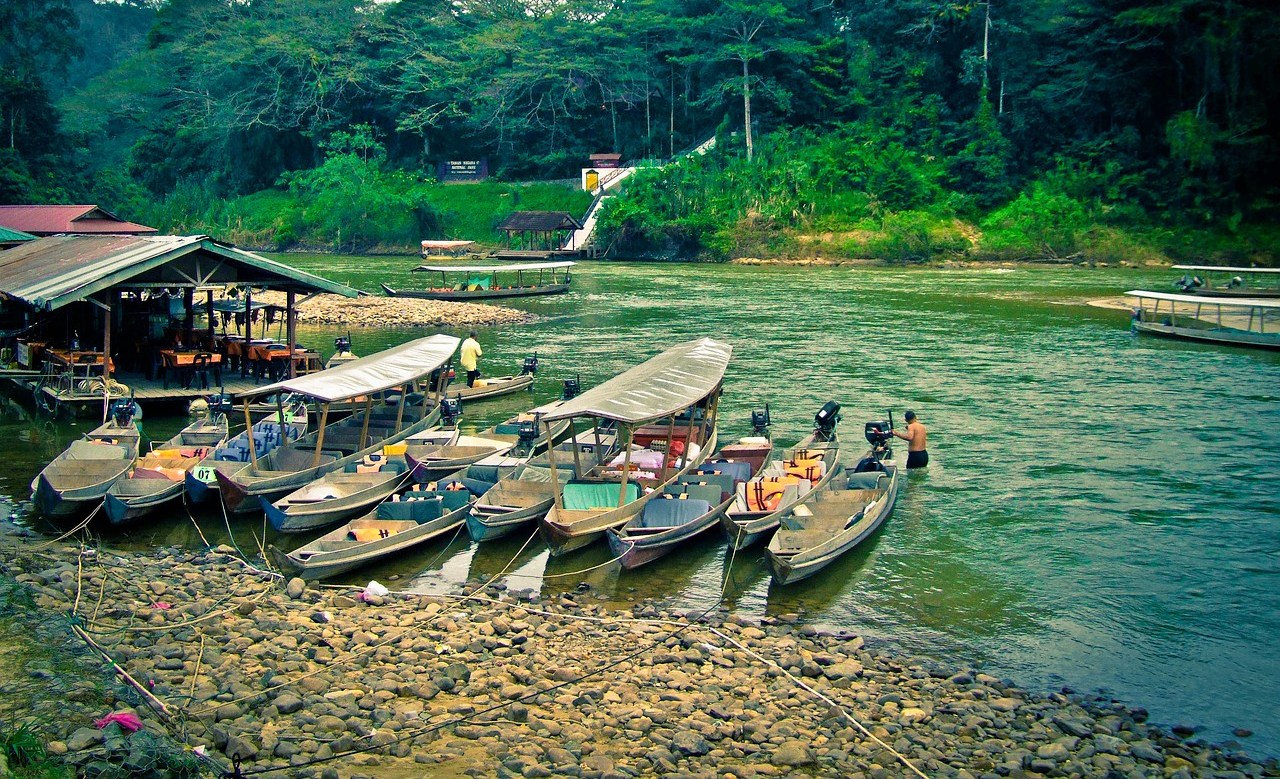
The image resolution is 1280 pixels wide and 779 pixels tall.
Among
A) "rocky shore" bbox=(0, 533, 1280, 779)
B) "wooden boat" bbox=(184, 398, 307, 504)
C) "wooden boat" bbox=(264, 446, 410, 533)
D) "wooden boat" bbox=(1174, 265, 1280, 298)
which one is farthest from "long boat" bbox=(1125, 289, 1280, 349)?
"rocky shore" bbox=(0, 533, 1280, 779)

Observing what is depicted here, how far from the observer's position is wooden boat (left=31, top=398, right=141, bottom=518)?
18141mm

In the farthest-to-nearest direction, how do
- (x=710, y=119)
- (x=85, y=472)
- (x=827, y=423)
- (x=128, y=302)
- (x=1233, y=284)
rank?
1. (x=710, y=119)
2. (x=1233, y=284)
3. (x=128, y=302)
4. (x=827, y=423)
5. (x=85, y=472)

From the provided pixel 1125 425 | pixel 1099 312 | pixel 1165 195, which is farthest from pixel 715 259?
pixel 1125 425

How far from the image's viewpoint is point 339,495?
60.8 ft

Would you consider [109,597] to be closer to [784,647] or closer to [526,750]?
[526,750]

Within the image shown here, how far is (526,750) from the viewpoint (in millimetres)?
11000

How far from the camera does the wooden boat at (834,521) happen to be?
15.8m

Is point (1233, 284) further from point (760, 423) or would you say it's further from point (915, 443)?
point (760, 423)

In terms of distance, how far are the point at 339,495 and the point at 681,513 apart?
5523 millimetres

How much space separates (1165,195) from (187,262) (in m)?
58.2

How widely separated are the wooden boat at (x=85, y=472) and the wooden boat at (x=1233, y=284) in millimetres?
40454

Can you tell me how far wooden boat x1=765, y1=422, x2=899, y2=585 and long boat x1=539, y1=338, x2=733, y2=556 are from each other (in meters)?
2.42

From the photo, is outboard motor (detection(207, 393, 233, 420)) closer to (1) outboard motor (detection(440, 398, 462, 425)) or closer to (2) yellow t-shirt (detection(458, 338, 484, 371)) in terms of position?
(1) outboard motor (detection(440, 398, 462, 425))

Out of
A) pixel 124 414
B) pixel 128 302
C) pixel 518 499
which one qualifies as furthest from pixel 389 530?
pixel 128 302
